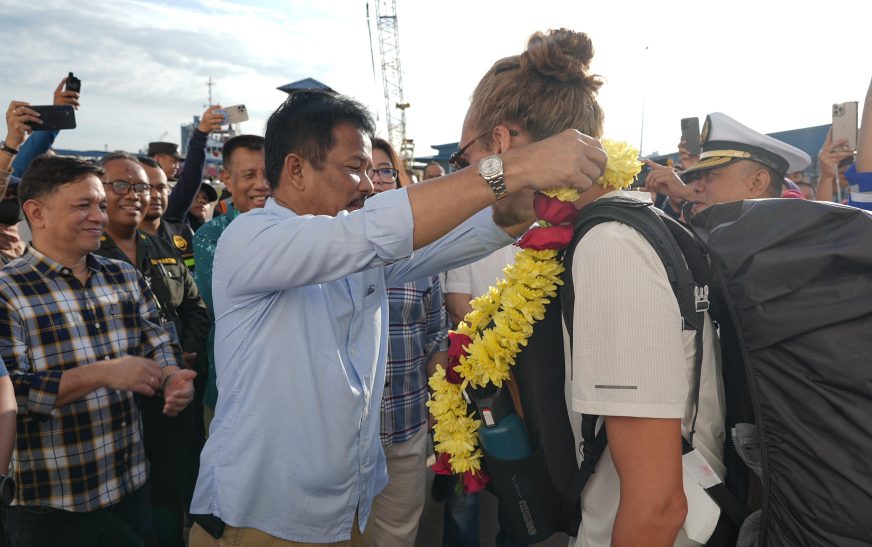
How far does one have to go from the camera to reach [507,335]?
162cm

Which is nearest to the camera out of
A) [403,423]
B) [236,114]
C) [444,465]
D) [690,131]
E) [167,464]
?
[444,465]

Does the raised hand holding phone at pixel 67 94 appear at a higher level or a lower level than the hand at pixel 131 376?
higher

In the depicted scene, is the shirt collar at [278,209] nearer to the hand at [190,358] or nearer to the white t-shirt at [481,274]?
the white t-shirt at [481,274]

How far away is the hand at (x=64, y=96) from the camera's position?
14.5 feet

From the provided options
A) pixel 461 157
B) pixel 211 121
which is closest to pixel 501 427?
pixel 461 157

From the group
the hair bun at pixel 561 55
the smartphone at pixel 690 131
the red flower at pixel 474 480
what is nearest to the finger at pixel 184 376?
the red flower at pixel 474 480

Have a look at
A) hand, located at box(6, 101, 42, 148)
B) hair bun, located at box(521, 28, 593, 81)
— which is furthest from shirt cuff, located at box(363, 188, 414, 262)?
hand, located at box(6, 101, 42, 148)

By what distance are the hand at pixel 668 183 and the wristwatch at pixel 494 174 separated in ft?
9.25

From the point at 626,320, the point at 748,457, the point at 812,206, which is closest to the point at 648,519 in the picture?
the point at 748,457

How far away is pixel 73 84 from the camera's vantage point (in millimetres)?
4488

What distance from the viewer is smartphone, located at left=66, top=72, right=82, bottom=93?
4461mm

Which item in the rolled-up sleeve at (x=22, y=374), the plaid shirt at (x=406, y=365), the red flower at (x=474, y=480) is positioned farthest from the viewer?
the plaid shirt at (x=406, y=365)

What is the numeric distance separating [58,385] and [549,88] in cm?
237

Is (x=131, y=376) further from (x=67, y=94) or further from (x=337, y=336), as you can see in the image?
(x=67, y=94)
